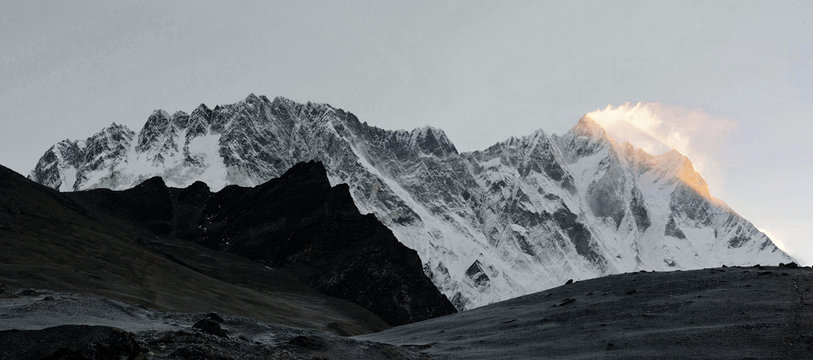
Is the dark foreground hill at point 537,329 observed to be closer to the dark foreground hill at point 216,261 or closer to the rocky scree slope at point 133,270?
the rocky scree slope at point 133,270

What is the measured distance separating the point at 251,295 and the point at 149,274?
18871 mm

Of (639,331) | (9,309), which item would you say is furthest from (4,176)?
(639,331)

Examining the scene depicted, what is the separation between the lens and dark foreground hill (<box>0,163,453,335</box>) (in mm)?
92375

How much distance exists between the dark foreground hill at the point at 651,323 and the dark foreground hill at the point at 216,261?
48.3 meters

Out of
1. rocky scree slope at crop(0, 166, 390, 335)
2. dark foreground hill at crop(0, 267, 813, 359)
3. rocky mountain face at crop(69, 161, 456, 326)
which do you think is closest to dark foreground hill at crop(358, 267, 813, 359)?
dark foreground hill at crop(0, 267, 813, 359)

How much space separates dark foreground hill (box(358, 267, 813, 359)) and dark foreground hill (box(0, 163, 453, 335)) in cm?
4827

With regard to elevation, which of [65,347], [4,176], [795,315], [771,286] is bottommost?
[65,347]

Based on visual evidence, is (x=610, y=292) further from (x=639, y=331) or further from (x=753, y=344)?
(x=753, y=344)

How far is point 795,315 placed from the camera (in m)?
32.5

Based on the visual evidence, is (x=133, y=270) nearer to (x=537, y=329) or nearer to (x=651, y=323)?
(x=537, y=329)

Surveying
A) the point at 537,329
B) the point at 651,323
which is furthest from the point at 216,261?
the point at 651,323

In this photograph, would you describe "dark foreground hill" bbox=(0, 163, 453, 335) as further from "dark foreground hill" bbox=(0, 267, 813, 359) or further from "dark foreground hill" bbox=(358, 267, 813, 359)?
"dark foreground hill" bbox=(358, 267, 813, 359)

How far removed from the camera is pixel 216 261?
524 ft

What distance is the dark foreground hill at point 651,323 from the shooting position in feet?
97.3
